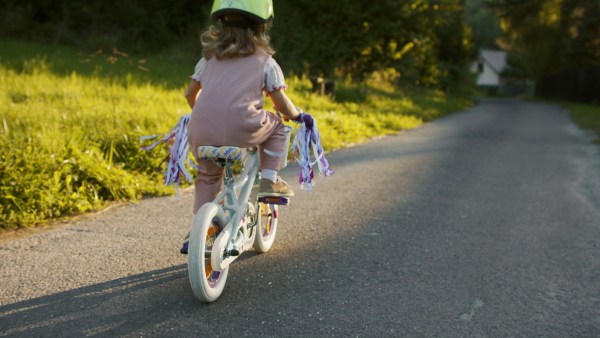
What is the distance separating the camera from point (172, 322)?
2.83 metres

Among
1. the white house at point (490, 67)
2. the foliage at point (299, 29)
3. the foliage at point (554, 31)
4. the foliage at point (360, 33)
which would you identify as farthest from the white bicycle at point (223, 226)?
the white house at point (490, 67)

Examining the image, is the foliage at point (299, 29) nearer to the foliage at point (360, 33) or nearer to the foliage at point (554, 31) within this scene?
the foliage at point (360, 33)

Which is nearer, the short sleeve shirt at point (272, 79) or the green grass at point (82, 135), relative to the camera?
the short sleeve shirt at point (272, 79)

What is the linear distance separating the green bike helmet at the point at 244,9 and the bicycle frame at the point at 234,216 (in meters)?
0.78

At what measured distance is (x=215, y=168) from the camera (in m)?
3.30

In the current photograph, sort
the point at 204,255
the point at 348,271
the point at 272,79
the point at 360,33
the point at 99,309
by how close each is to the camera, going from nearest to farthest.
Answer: the point at 204,255
the point at 99,309
the point at 272,79
the point at 348,271
the point at 360,33

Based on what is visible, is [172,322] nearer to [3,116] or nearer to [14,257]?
[14,257]

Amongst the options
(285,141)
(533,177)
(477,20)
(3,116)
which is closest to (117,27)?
(3,116)

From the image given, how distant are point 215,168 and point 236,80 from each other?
58 centimetres

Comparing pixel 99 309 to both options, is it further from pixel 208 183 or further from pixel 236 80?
pixel 236 80

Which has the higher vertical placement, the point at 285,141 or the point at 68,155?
the point at 285,141

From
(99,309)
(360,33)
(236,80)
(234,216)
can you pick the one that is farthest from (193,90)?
(360,33)

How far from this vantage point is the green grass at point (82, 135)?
473 centimetres

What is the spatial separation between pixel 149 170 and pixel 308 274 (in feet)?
9.85
